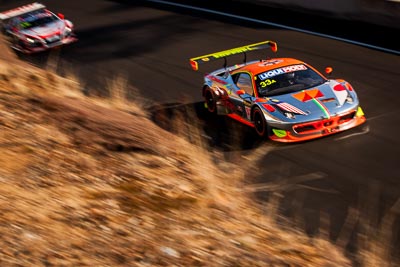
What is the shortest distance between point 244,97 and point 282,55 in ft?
16.9

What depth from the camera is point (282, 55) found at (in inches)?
727

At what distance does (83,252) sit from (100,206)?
0.79 meters

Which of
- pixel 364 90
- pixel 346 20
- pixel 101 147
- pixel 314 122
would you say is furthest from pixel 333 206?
pixel 346 20

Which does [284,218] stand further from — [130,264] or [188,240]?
[130,264]

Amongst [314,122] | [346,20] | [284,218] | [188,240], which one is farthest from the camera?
[346,20]

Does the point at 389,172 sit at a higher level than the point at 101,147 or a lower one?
lower

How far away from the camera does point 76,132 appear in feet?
27.4

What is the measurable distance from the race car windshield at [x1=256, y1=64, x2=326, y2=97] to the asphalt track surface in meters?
0.92

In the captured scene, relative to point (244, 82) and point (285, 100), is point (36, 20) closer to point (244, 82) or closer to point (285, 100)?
point (244, 82)

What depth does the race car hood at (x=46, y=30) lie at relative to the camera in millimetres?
20594

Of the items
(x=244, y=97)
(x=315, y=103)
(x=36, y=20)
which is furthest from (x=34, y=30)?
(x=315, y=103)

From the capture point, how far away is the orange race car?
1259cm

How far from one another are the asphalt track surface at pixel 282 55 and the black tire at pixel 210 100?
0.85ft

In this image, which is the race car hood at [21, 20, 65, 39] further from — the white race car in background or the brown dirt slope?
the brown dirt slope
